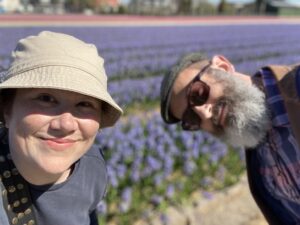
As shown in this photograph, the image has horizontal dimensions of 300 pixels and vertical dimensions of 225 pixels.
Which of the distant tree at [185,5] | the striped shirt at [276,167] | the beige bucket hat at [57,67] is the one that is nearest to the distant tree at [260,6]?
the distant tree at [185,5]

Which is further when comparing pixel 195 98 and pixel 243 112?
pixel 195 98

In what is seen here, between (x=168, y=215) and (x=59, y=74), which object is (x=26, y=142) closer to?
(x=59, y=74)

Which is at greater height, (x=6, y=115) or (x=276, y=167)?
(x=6, y=115)

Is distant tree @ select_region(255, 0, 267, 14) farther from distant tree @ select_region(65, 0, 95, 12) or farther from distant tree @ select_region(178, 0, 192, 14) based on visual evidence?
distant tree @ select_region(65, 0, 95, 12)

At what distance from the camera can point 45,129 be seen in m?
1.30

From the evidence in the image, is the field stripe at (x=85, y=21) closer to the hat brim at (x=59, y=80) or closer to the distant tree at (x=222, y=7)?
the hat brim at (x=59, y=80)

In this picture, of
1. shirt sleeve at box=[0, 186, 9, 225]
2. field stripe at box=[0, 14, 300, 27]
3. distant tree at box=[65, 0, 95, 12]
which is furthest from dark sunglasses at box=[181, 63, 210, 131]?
distant tree at box=[65, 0, 95, 12]

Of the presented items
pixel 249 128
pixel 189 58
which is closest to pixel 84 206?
pixel 249 128

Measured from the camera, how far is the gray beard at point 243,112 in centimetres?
213

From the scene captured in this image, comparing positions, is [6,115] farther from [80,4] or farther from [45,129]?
[80,4]

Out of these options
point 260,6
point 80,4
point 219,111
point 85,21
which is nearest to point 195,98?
point 219,111

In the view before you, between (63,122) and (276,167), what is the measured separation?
3.66 ft

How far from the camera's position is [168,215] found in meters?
3.60

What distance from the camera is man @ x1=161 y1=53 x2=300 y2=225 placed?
204 cm
